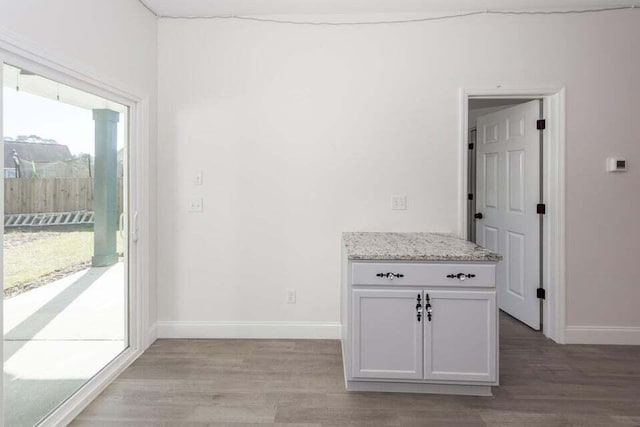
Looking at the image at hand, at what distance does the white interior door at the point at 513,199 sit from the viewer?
3.26 meters

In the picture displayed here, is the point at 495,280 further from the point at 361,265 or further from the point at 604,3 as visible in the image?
the point at 604,3

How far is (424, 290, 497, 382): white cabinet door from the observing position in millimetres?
2211

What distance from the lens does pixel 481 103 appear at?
4.12 meters

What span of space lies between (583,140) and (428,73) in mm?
1344

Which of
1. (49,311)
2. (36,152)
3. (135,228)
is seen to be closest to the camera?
(36,152)

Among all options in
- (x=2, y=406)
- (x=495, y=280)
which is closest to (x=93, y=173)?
(x=2, y=406)

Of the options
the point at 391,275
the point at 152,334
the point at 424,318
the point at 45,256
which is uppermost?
the point at 45,256

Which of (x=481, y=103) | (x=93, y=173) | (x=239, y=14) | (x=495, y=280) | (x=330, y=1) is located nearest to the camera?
(x=495, y=280)

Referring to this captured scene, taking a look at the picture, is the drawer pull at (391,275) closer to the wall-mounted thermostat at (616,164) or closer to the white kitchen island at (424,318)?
the white kitchen island at (424,318)

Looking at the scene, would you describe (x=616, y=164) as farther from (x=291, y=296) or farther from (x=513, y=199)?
(x=291, y=296)

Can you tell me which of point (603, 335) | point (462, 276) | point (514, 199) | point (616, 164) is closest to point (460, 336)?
point (462, 276)

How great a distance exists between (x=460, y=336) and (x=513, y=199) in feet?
5.95

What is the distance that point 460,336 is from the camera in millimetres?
2225

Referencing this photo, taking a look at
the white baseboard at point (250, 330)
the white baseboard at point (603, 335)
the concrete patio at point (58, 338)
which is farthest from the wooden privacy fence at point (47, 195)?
the white baseboard at point (603, 335)
